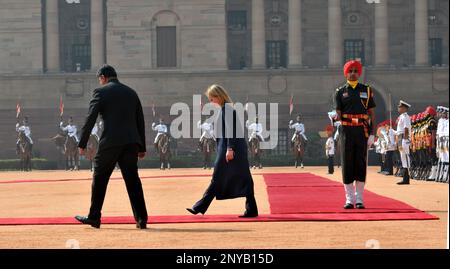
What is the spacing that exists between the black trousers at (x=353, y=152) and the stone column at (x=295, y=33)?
56.3 metres

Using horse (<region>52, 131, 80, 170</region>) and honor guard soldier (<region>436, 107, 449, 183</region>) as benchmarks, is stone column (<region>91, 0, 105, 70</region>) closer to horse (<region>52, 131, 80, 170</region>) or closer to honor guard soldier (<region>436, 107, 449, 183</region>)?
horse (<region>52, 131, 80, 170</region>)

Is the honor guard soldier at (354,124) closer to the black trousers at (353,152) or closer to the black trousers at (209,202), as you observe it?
the black trousers at (353,152)

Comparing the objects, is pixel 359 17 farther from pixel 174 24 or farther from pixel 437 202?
pixel 437 202

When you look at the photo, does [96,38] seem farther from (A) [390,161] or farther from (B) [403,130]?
(B) [403,130]

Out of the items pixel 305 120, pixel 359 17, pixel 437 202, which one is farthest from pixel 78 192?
pixel 359 17

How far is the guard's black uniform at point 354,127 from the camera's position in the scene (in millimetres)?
18609

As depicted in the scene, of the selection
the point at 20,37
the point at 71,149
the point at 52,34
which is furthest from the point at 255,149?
the point at 20,37

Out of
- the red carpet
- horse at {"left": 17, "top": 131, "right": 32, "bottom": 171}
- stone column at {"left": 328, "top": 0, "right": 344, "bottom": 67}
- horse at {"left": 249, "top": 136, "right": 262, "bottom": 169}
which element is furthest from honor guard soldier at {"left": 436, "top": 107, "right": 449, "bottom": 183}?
stone column at {"left": 328, "top": 0, "right": 344, "bottom": 67}

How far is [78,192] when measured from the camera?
2861 cm

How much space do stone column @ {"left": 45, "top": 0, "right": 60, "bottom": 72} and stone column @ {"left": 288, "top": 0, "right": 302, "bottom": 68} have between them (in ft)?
50.0

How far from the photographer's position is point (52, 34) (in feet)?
247

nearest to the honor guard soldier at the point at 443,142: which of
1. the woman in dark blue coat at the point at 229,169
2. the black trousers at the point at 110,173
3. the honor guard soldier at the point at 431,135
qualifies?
the honor guard soldier at the point at 431,135

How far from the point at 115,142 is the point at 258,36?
5997cm
